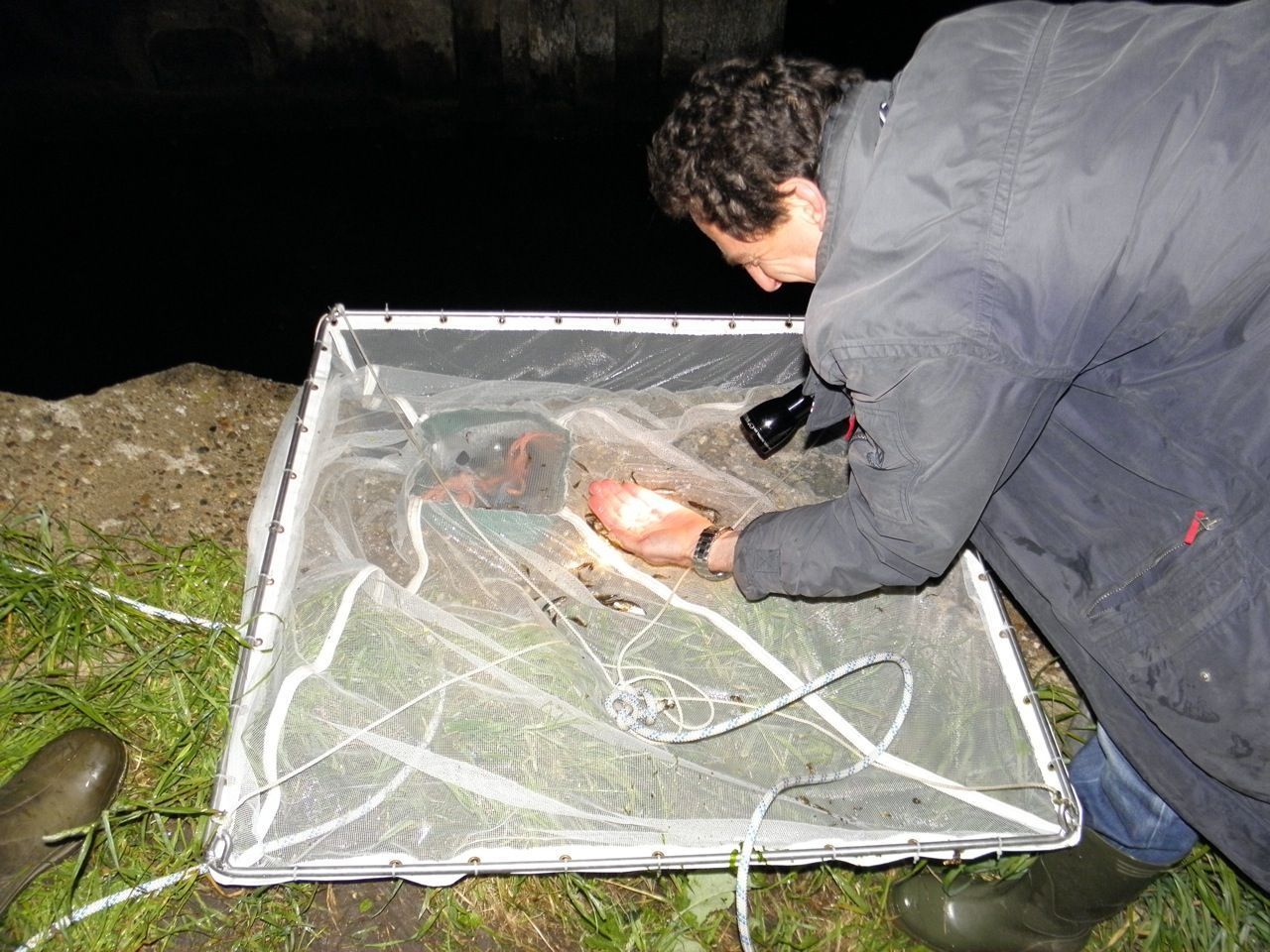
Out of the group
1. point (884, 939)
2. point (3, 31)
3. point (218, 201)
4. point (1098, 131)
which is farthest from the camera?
point (3, 31)

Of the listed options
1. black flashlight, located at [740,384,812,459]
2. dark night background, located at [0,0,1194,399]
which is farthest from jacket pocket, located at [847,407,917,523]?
dark night background, located at [0,0,1194,399]

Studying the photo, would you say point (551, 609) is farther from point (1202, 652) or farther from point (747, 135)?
point (1202, 652)

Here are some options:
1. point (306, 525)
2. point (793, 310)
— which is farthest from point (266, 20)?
point (306, 525)

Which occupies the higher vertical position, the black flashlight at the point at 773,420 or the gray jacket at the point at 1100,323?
the gray jacket at the point at 1100,323

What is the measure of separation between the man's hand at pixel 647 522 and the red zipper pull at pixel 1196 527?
96 centimetres

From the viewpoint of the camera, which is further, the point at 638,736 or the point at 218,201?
the point at 218,201

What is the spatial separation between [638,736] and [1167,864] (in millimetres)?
1053

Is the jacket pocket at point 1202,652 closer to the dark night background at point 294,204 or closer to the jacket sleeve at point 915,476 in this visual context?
the jacket sleeve at point 915,476

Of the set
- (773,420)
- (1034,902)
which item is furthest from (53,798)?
(1034,902)

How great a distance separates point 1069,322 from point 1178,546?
17.8 inches

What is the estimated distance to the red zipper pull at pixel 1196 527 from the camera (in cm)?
132

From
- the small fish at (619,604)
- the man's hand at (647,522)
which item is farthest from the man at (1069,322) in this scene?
the small fish at (619,604)

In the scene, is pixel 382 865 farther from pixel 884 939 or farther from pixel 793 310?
pixel 793 310

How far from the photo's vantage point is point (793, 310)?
4391 millimetres
